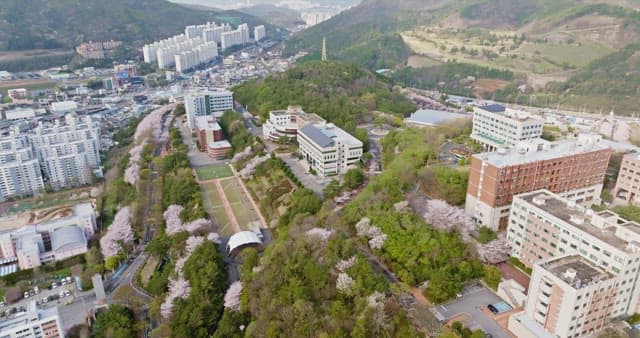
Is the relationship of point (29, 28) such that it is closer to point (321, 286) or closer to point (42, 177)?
point (42, 177)

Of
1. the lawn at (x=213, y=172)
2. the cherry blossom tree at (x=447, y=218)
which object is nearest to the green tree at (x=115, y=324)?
the cherry blossom tree at (x=447, y=218)

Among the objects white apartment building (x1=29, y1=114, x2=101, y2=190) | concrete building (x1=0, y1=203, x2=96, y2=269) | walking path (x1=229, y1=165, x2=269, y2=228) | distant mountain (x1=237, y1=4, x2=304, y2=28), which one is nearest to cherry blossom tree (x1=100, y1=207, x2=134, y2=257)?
concrete building (x1=0, y1=203, x2=96, y2=269)

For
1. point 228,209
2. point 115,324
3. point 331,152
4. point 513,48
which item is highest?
point 513,48

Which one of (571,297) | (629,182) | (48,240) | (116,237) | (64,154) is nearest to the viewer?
(571,297)

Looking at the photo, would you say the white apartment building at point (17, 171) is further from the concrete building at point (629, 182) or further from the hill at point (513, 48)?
the hill at point (513, 48)

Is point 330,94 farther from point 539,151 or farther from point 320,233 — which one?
point 320,233

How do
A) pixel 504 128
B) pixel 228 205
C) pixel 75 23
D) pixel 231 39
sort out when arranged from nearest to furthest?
pixel 228 205, pixel 504 128, pixel 75 23, pixel 231 39

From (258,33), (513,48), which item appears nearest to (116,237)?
(513,48)
